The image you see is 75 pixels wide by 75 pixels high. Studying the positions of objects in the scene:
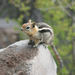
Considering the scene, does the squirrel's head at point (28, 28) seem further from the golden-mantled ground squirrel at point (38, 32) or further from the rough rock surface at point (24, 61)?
the rough rock surface at point (24, 61)

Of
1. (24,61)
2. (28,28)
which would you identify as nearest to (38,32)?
(28,28)

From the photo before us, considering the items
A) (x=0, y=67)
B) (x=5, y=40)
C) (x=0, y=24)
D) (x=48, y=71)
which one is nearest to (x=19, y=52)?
(x=0, y=67)

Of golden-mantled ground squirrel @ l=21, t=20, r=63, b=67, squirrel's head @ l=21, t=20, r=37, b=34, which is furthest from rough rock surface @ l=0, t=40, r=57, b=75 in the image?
squirrel's head @ l=21, t=20, r=37, b=34

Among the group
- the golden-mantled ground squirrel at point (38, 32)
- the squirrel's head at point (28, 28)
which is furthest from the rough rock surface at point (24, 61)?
the squirrel's head at point (28, 28)

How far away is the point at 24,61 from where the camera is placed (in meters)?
3.75

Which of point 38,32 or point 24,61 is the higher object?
point 38,32

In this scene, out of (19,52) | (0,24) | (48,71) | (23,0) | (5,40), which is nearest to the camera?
(19,52)

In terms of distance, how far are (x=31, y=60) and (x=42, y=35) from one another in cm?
71

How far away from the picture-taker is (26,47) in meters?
4.17

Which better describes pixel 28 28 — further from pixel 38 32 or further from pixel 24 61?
pixel 24 61

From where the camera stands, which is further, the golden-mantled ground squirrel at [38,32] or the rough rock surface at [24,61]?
the golden-mantled ground squirrel at [38,32]

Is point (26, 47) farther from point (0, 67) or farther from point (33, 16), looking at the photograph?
point (33, 16)

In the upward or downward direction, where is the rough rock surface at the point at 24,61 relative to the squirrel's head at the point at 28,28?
downward

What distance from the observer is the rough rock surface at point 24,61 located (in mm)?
3660
